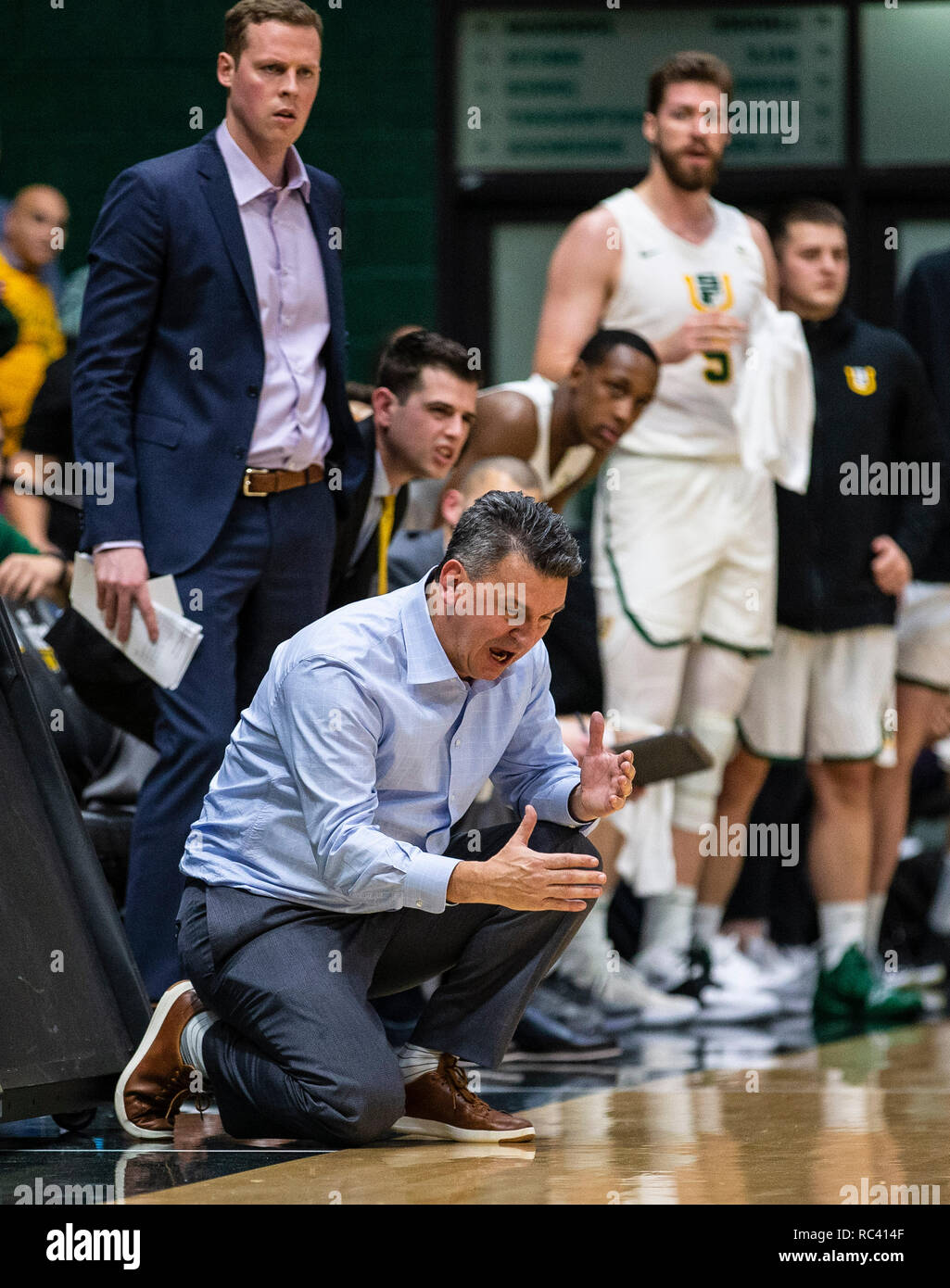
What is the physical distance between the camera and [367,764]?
295 centimetres

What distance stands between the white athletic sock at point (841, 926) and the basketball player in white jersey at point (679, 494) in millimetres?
220

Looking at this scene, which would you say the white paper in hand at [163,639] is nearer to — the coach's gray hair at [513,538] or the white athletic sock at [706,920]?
the coach's gray hair at [513,538]

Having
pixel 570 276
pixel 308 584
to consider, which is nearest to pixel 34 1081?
pixel 308 584

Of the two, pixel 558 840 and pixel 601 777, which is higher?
pixel 601 777

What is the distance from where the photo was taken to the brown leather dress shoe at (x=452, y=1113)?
308 centimetres

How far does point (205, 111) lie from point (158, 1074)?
165 inches

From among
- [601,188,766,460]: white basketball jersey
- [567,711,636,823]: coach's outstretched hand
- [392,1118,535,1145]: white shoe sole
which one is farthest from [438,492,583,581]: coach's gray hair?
[601,188,766,460]: white basketball jersey

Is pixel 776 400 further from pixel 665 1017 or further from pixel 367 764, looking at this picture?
pixel 367 764

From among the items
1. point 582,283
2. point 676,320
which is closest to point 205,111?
point 582,283

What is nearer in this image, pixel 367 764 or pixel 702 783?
pixel 367 764

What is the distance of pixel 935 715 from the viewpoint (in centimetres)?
561

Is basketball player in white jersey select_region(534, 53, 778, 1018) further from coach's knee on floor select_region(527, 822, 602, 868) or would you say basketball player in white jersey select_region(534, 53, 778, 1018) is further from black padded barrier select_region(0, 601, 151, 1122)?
black padded barrier select_region(0, 601, 151, 1122)
